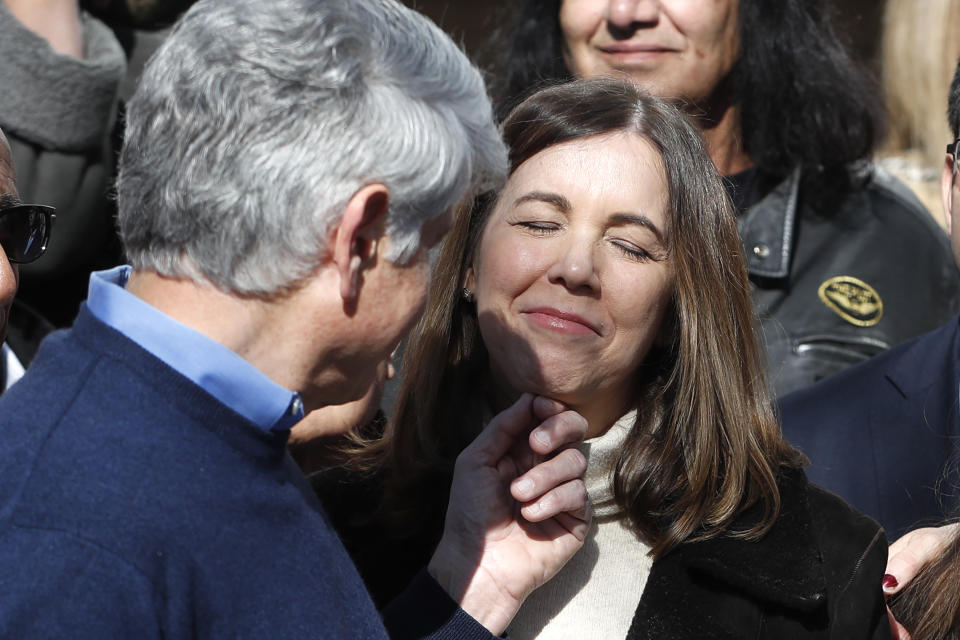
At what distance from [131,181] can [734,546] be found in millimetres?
1248

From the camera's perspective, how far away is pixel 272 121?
4.31 ft

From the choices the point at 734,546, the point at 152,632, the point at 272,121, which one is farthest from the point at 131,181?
the point at 734,546

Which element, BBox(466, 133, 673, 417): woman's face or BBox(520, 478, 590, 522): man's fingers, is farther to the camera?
BBox(466, 133, 673, 417): woman's face

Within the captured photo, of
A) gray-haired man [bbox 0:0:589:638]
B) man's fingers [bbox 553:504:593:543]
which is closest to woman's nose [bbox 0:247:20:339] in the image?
gray-haired man [bbox 0:0:589:638]

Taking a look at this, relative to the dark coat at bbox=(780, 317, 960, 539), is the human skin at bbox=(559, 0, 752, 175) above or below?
above

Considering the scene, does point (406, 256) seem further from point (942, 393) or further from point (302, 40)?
point (942, 393)

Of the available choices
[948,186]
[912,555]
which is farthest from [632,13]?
[912,555]

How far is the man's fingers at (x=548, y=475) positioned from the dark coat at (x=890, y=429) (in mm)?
906

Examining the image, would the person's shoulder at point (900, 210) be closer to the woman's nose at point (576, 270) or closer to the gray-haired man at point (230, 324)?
the woman's nose at point (576, 270)

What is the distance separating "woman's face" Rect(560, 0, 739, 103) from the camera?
10.3ft

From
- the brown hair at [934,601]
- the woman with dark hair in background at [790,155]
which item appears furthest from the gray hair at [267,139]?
the woman with dark hair in background at [790,155]

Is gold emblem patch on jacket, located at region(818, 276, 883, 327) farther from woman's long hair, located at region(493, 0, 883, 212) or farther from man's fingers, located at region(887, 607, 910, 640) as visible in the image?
man's fingers, located at region(887, 607, 910, 640)

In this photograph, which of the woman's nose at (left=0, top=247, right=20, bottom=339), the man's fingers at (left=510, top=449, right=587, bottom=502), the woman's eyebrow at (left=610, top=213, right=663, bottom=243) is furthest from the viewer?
the woman's eyebrow at (left=610, top=213, right=663, bottom=243)

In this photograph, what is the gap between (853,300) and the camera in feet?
10.4
